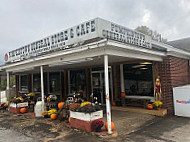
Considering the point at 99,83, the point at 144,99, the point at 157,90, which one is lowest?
the point at 144,99

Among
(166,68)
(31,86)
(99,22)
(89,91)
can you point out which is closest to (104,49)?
(99,22)

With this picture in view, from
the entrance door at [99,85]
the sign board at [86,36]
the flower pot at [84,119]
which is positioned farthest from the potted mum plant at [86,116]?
the entrance door at [99,85]

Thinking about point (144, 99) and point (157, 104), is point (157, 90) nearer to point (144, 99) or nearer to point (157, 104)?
point (157, 104)

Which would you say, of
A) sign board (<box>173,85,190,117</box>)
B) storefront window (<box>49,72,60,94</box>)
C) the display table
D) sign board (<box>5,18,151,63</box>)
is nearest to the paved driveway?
sign board (<box>173,85,190,117</box>)

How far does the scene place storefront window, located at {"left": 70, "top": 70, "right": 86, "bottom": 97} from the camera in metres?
10.6

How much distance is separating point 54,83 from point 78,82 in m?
2.91

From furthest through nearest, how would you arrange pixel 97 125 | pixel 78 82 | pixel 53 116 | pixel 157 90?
pixel 78 82, pixel 157 90, pixel 53 116, pixel 97 125

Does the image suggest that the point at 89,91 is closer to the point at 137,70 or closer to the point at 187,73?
the point at 137,70

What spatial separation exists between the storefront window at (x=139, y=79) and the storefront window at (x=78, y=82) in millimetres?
3288

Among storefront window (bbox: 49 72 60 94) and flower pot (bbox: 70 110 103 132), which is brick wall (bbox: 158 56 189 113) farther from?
storefront window (bbox: 49 72 60 94)

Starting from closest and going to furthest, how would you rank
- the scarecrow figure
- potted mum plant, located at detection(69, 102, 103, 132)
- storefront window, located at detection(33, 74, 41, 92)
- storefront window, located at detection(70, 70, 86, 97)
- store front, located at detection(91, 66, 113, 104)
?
potted mum plant, located at detection(69, 102, 103, 132), the scarecrow figure, store front, located at detection(91, 66, 113, 104), storefront window, located at detection(70, 70, 86, 97), storefront window, located at detection(33, 74, 41, 92)

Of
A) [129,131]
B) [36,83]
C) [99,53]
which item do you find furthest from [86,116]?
[36,83]

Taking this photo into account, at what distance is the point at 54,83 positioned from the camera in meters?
12.9

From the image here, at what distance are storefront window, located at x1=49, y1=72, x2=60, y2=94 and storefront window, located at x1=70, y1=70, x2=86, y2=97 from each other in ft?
5.13
